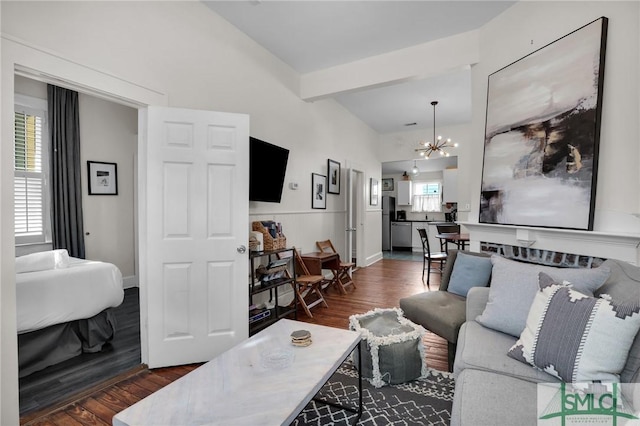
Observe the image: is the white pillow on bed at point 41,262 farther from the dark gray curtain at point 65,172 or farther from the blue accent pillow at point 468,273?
the blue accent pillow at point 468,273

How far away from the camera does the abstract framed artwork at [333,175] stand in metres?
5.39

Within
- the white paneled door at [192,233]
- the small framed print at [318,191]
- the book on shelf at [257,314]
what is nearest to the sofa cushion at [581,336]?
the white paneled door at [192,233]

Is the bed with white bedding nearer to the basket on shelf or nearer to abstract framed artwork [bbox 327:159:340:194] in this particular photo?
the basket on shelf

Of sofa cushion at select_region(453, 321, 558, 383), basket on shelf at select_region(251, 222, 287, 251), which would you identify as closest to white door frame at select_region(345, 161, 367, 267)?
basket on shelf at select_region(251, 222, 287, 251)

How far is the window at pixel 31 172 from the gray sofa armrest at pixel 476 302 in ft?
16.1

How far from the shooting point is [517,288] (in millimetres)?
1854

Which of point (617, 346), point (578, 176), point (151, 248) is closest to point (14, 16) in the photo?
point (151, 248)

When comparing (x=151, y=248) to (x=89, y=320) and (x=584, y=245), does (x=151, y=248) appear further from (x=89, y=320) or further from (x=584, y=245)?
(x=584, y=245)

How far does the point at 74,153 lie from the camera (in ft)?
13.7

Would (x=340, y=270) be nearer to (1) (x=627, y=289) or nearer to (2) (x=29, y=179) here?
(1) (x=627, y=289)

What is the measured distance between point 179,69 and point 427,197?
8.22 m

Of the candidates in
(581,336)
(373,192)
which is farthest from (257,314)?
(373,192)

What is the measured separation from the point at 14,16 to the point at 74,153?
2856 millimetres

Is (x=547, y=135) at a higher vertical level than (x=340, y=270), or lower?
higher
